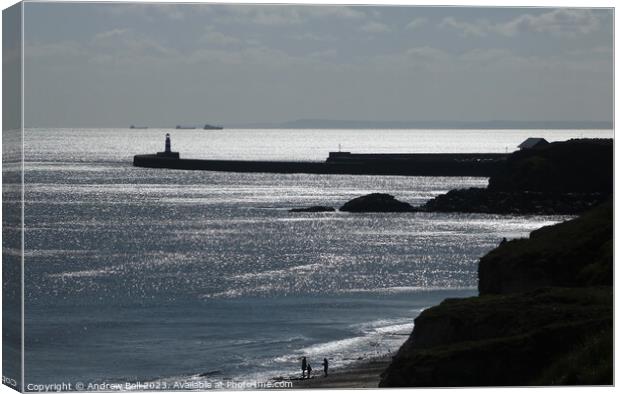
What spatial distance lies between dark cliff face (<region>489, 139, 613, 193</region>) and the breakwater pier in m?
8.09

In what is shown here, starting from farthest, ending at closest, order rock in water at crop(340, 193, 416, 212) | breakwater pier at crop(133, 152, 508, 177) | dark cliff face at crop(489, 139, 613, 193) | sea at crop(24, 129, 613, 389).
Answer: breakwater pier at crop(133, 152, 508, 177) < rock in water at crop(340, 193, 416, 212) < sea at crop(24, 129, 613, 389) < dark cliff face at crop(489, 139, 613, 193)

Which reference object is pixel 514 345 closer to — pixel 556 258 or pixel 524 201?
pixel 556 258

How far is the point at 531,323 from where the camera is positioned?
58.4ft

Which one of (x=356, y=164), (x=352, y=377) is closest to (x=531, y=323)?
(x=352, y=377)

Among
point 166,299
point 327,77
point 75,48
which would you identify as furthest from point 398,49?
point 166,299

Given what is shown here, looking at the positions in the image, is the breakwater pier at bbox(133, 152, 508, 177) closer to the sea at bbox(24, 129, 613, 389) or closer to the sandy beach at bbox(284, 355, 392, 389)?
the sea at bbox(24, 129, 613, 389)

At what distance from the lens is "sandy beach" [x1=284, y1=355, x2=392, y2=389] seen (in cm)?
1805

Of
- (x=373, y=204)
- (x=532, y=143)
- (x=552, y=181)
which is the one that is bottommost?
(x=373, y=204)

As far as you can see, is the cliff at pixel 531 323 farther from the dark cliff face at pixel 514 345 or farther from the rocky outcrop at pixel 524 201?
the rocky outcrop at pixel 524 201

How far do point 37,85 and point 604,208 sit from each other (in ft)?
25.1

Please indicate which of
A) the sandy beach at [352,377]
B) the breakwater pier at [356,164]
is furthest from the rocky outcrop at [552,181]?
the breakwater pier at [356,164]

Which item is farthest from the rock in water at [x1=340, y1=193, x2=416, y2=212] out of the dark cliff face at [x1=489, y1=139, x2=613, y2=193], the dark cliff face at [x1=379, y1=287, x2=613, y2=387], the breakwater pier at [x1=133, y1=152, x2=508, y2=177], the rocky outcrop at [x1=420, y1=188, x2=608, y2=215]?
the dark cliff face at [x1=379, y1=287, x2=613, y2=387]

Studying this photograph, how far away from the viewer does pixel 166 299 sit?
21688mm

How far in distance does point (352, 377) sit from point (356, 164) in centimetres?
4045
